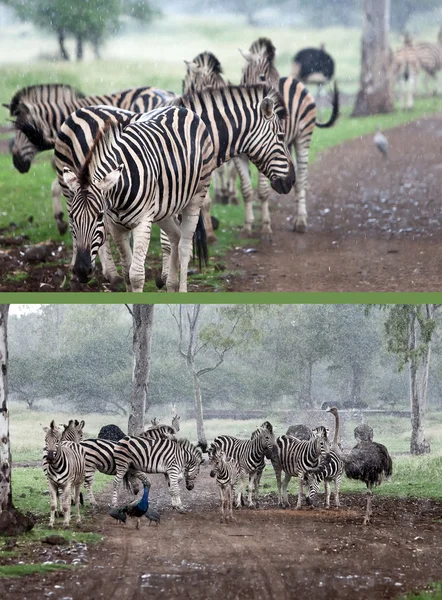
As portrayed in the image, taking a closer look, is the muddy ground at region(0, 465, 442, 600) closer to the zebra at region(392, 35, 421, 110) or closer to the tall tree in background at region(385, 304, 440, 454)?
the tall tree in background at region(385, 304, 440, 454)

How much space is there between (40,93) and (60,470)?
3.75 metres

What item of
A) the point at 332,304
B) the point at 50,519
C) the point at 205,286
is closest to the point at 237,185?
the point at 205,286

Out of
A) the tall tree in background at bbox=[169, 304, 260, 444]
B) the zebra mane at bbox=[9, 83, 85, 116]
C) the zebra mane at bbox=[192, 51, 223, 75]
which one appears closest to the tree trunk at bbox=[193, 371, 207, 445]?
the tall tree in background at bbox=[169, 304, 260, 444]

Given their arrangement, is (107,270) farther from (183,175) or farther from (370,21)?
(370,21)

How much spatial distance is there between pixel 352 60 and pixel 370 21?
1.35 feet

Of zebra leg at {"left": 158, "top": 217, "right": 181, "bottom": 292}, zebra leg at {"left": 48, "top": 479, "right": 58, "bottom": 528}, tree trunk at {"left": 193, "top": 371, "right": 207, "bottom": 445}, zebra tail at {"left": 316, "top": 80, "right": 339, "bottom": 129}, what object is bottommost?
zebra leg at {"left": 48, "top": 479, "right": 58, "bottom": 528}

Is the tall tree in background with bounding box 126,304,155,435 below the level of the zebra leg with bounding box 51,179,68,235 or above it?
below

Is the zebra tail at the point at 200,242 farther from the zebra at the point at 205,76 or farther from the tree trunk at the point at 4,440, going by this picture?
the tree trunk at the point at 4,440

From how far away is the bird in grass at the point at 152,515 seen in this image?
8.23 m

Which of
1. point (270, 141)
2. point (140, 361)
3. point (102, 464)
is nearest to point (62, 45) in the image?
point (270, 141)

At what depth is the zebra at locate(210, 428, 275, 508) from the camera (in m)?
8.38

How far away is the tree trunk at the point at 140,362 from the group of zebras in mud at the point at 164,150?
0.23m

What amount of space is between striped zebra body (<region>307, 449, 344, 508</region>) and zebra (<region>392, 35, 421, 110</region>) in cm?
415

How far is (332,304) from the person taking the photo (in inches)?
332
